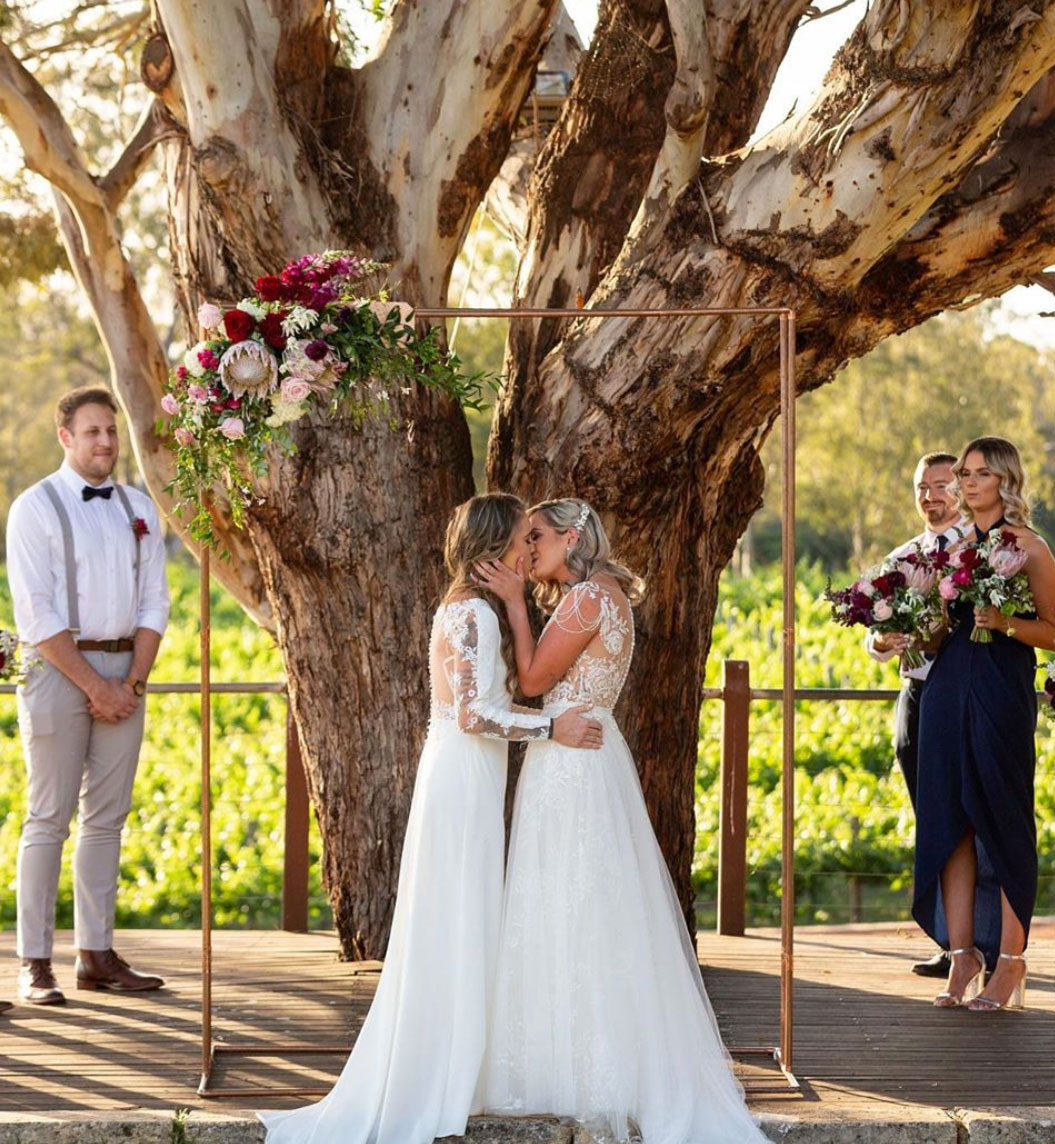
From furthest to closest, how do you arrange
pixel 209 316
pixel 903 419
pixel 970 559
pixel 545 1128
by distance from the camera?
pixel 903 419, pixel 970 559, pixel 209 316, pixel 545 1128

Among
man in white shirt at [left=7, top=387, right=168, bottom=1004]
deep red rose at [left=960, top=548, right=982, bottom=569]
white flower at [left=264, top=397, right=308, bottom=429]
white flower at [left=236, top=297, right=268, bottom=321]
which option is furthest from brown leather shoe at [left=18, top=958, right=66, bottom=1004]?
deep red rose at [left=960, top=548, right=982, bottom=569]

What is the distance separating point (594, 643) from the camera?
222 inches

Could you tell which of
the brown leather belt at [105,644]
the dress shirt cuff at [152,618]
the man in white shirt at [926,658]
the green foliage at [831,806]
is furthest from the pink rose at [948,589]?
the green foliage at [831,806]

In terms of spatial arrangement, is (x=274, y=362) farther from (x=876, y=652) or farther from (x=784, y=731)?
(x=876, y=652)

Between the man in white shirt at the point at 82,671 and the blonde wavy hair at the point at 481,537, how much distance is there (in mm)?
1934

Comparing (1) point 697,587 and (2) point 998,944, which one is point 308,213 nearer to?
(1) point 697,587

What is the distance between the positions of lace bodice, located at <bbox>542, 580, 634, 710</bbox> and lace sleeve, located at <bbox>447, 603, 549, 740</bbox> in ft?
0.55

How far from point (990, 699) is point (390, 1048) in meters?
2.86

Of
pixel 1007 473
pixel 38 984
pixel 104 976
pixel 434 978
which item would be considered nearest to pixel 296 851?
pixel 104 976

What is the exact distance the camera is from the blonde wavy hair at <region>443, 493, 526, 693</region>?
5602 mm

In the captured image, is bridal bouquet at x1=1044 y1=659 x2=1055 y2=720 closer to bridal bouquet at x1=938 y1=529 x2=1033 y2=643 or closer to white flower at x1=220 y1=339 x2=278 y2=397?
bridal bouquet at x1=938 y1=529 x2=1033 y2=643

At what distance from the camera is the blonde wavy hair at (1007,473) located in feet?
22.1

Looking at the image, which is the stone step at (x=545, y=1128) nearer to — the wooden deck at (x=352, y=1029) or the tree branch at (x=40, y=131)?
the wooden deck at (x=352, y=1029)

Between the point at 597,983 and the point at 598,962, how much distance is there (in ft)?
0.22
